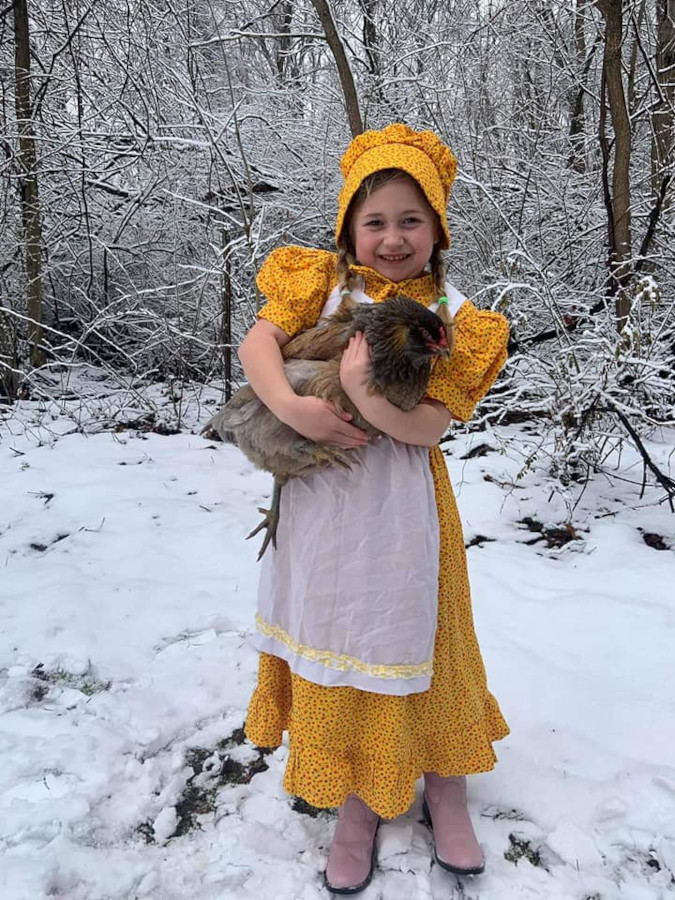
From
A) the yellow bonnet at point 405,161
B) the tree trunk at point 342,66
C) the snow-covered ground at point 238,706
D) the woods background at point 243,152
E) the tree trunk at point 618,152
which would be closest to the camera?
the yellow bonnet at point 405,161

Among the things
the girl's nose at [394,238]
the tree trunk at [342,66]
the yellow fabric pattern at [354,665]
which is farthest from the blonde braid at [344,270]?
the tree trunk at [342,66]

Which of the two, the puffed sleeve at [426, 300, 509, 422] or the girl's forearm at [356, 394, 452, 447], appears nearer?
the girl's forearm at [356, 394, 452, 447]

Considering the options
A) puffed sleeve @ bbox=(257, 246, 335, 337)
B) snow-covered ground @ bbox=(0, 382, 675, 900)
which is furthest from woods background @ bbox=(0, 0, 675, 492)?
puffed sleeve @ bbox=(257, 246, 335, 337)

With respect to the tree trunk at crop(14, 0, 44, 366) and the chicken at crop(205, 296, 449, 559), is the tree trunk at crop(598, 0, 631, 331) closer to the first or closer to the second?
the chicken at crop(205, 296, 449, 559)

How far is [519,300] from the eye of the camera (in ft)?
12.8

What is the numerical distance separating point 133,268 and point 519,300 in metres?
3.67

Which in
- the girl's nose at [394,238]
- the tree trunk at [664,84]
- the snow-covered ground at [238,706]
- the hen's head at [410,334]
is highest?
the tree trunk at [664,84]

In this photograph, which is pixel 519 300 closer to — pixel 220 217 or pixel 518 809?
pixel 220 217

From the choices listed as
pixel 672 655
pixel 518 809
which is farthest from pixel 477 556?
pixel 518 809

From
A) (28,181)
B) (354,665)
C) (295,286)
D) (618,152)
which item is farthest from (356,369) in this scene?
(28,181)

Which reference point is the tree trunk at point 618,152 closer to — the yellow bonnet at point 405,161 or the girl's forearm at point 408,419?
the yellow bonnet at point 405,161

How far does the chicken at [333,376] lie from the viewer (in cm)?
119

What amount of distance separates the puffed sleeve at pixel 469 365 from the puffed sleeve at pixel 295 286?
0.31 metres

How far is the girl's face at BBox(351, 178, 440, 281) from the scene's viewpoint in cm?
131
